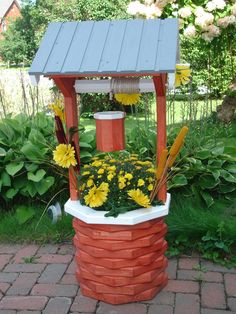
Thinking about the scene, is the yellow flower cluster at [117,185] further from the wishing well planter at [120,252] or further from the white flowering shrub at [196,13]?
the white flowering shrub at [196,13]

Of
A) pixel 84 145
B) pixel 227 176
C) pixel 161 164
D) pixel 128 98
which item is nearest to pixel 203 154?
pixel 227 176

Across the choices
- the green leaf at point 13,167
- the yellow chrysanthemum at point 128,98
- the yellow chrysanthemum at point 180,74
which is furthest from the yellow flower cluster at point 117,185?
the green leaf at point 13,167

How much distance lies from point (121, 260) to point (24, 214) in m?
1.50

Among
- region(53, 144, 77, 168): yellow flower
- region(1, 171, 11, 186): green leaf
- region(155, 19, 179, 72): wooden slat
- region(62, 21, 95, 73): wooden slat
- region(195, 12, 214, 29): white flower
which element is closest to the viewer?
region(155, 19, 179, 72): wooden slat

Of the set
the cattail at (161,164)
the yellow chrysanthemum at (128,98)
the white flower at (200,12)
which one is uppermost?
the white flower at (200,12)

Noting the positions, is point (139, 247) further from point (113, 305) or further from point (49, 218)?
point (49, 218)

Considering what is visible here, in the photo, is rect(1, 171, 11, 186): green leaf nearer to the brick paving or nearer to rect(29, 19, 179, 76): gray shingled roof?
the brick paving

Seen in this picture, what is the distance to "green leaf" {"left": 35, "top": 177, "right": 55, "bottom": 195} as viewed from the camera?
4.03 m

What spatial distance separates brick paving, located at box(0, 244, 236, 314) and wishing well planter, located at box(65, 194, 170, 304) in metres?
0.10

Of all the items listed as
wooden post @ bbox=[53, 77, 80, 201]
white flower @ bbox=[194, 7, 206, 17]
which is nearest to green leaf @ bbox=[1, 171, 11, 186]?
wooden post @ bbox=[53, 77, 80, 201]

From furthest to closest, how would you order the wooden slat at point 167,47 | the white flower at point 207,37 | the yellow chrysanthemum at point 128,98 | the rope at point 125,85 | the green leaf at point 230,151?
the white flower at point 207,37 < the green leaf at point 230,151 < the yellow chrysanthemum at point 128,98 < the rope at point 125,85 < the wooden slat at point 167,47

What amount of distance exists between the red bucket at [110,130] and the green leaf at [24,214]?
1451 millimetres

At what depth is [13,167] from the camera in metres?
4.07

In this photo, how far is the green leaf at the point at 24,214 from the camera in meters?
3.98
